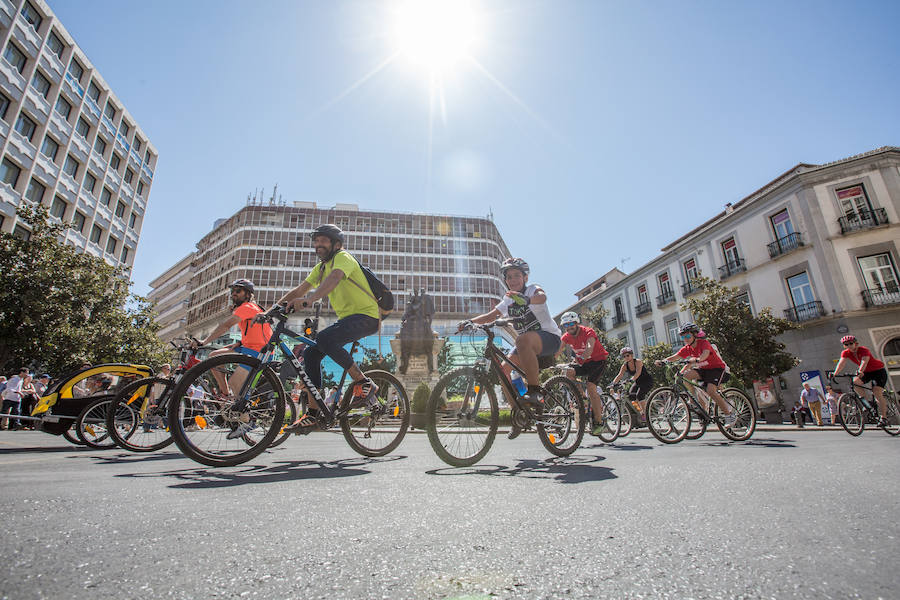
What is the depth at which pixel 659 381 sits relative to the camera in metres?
28.2

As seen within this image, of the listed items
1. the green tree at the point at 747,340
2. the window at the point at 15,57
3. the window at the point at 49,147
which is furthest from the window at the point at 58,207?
the green tree at the point at 747,340

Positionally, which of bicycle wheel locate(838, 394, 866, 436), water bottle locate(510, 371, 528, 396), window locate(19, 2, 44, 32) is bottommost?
bicycle wheel locate(838, 394, 866, 436)

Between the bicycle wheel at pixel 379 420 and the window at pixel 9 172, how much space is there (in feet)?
104

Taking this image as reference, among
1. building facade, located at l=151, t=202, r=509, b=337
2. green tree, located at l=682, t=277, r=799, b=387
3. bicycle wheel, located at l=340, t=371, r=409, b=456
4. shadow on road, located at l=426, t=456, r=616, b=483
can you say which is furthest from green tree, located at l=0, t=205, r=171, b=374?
building facade, located at l=151, t=202, r=509, b=337

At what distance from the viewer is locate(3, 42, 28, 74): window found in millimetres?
24566

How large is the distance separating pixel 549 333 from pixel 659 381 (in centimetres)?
2776

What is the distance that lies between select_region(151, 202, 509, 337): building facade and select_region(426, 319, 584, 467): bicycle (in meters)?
50.1

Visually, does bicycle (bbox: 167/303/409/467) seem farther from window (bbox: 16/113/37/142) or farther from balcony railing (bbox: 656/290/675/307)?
window (bbox: 16/113/37/142)

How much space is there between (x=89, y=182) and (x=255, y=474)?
39514 millimetres

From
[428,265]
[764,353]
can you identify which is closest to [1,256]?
[764,353]

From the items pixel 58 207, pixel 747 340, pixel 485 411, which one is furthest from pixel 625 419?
pixel 58 207

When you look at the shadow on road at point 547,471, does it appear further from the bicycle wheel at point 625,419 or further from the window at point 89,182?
the window at point 89,182

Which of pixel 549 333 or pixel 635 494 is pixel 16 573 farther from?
pixel 549 333

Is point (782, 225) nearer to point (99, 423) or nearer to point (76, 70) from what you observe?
point (99, 423)
